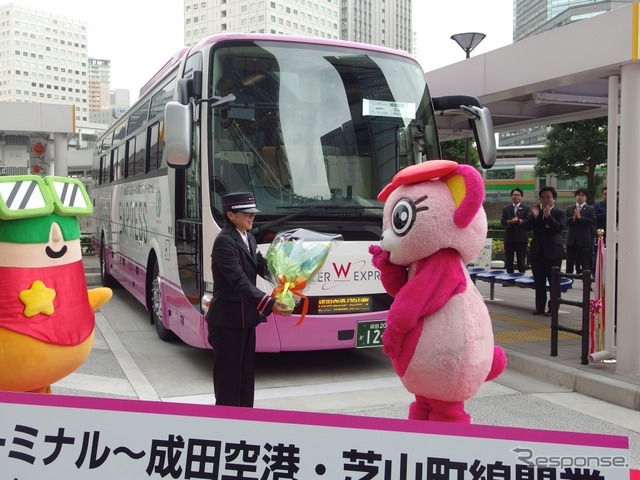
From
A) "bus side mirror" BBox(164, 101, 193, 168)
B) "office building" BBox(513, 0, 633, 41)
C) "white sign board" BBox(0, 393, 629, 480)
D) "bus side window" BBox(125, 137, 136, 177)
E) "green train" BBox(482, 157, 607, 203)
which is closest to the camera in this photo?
"white sign board" BBox(0, 393, 629, 480)

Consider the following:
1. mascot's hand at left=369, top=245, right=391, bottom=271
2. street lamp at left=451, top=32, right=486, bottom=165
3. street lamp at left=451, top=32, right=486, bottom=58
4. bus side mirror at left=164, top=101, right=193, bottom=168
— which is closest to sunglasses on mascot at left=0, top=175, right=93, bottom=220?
mascot's hand at left=369, top=245, right=391, bottom=271

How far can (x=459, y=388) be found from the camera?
336 cm

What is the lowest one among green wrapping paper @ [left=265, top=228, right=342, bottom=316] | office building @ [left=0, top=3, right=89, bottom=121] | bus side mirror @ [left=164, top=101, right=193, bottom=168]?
green wrapping paper @ [left=265, top=228, right=342, bottom=316]

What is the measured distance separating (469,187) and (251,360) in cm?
231

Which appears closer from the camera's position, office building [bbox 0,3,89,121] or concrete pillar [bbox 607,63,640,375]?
concrete pillar [bbox 607,63,640,375]

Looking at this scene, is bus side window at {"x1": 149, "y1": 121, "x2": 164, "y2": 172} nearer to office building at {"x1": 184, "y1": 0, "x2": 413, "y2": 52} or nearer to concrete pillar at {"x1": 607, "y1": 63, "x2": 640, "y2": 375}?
concrete pillar at {"x1": 607, "y1": 63, "x2": 640, "y2": 375}

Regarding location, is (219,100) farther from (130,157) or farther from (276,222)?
(130,157)

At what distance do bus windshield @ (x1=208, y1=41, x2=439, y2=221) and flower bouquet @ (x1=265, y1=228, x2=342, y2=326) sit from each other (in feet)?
5.97

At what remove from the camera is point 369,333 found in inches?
262

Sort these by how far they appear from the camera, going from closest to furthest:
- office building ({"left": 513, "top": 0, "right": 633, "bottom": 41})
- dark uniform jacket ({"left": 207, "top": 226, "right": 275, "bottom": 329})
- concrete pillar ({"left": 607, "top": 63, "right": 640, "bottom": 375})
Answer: dark uniform jacket ({"left": 207, "top": 226, "right": 275, "bottom": 329}) → concrete pillar ({"left": 607, "top": 63, "right": 640, "bottom": 375}) → office building ({"left": 513, "top": 0, "right": 633, "bottom": 41})

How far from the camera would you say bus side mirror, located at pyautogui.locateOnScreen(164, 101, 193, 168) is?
243 inches

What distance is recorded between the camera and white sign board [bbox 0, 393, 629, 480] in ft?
6.55

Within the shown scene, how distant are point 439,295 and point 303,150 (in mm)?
3646

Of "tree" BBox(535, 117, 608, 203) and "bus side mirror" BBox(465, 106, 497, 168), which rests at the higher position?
"tree" BBox(535, 117, 608, 203)
